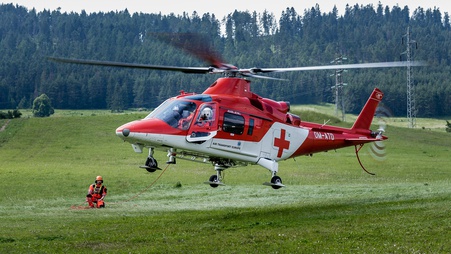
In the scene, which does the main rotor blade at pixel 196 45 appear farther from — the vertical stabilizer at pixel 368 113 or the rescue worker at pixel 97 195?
the vertical stabilizer at pixel 368 113

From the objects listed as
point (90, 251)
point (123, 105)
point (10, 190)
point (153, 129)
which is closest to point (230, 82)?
point (153, 129)

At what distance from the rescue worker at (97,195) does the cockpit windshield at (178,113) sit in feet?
15.4

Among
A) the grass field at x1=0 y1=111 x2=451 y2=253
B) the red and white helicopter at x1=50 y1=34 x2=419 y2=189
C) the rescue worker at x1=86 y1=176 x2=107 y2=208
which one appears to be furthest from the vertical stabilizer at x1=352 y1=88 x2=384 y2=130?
the rescue worker at x1=86 y1=176 x2=107 y2=208

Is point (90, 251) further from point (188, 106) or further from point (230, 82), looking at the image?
point (230, 82)

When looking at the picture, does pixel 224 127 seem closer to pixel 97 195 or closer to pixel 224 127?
pixel 224 127

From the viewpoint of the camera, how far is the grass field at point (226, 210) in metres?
18.4

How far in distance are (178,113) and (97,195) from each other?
5510 millimetres

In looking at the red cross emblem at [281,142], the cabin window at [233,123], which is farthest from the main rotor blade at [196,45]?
the red cross emblem at [281,142]

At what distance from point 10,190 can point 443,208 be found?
20.9 metres

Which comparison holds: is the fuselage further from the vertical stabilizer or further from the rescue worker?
the rescue worker

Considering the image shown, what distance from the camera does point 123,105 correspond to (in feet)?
382

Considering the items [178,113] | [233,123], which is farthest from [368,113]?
[178,113]

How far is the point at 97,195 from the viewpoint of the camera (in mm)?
27750

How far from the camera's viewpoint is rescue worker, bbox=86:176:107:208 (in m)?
27.6
